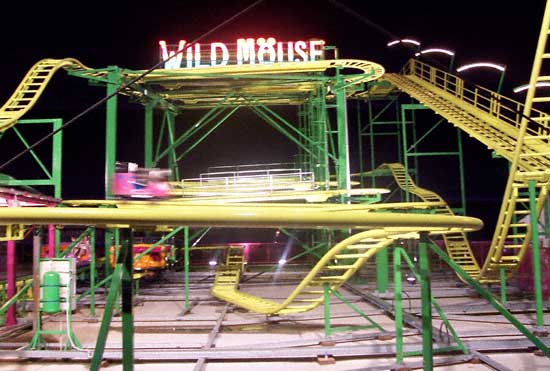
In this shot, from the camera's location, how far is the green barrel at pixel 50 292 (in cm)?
902

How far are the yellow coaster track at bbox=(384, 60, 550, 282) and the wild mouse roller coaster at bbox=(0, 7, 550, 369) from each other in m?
0.05

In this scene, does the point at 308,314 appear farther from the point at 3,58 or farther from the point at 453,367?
the point at 3,58

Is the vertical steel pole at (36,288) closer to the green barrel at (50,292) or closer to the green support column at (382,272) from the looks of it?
the green barrel at (50,292)

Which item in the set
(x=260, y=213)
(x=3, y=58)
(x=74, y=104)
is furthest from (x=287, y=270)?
(x=260, y=213)

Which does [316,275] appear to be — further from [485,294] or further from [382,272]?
[485,294]

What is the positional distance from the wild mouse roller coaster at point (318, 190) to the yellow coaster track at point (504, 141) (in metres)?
0.05

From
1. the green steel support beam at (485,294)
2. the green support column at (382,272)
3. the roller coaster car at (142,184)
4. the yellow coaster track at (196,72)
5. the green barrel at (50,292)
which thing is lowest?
the green support column at (382,272)

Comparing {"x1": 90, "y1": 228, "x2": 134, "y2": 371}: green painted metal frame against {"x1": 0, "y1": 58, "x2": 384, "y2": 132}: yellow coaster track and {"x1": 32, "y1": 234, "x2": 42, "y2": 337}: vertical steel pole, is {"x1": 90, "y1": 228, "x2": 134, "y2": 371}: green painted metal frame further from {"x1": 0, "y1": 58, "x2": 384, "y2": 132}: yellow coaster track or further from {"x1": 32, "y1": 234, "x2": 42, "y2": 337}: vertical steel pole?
{"x1": 0, "y1": 58, "x2": 384, "y2": 132}: yellow coaster track

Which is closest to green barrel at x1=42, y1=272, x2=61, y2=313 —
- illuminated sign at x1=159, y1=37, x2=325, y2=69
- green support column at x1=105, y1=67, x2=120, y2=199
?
green support column at x1=105, y1=67, x2=120, y2=199

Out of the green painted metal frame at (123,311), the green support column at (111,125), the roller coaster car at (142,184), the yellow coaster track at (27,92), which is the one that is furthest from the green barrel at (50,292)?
the green support column at (111,125)

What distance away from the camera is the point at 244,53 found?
19719mm

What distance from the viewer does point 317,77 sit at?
1816 centimetres

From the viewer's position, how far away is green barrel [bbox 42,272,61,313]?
355 inches

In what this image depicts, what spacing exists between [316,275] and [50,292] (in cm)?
718
